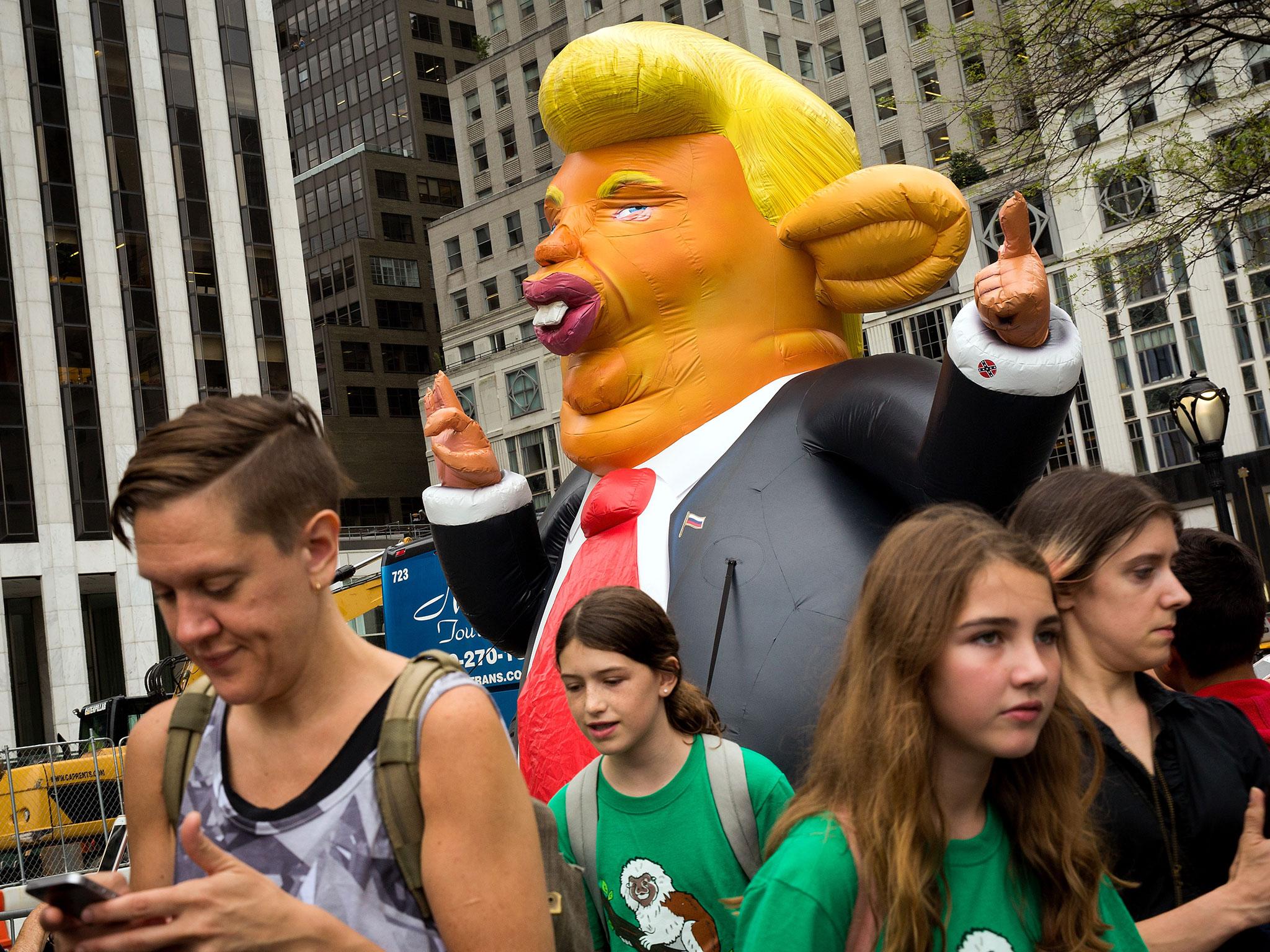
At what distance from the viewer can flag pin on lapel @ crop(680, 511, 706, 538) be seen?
14.8 feet

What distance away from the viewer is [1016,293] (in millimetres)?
3736

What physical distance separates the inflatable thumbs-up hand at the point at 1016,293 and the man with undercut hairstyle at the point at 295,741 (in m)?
2.40

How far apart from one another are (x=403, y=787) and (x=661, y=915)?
Answer: 1.44 metres

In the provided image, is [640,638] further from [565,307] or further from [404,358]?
[404,358]

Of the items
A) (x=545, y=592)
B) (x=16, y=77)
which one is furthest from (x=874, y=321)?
(x=545, y=592)

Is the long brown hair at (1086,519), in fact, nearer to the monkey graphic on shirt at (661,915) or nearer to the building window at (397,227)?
the monkey graphic on shirt at (661,915)

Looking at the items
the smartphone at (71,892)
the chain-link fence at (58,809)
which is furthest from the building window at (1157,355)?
the smartphone at (71,892)

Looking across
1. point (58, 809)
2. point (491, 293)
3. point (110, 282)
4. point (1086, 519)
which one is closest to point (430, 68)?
point (491, 293)

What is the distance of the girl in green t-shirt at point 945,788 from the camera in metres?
1.88

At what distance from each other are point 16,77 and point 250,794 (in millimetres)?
38201

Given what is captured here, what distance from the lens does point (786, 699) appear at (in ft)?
13.3

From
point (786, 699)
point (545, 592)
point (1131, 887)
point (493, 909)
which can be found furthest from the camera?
point (545, 592)

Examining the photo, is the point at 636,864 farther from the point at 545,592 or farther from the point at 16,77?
the point at 16,77

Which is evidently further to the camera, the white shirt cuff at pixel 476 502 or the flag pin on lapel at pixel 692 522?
the white shirt cuff at pixel 476 502
